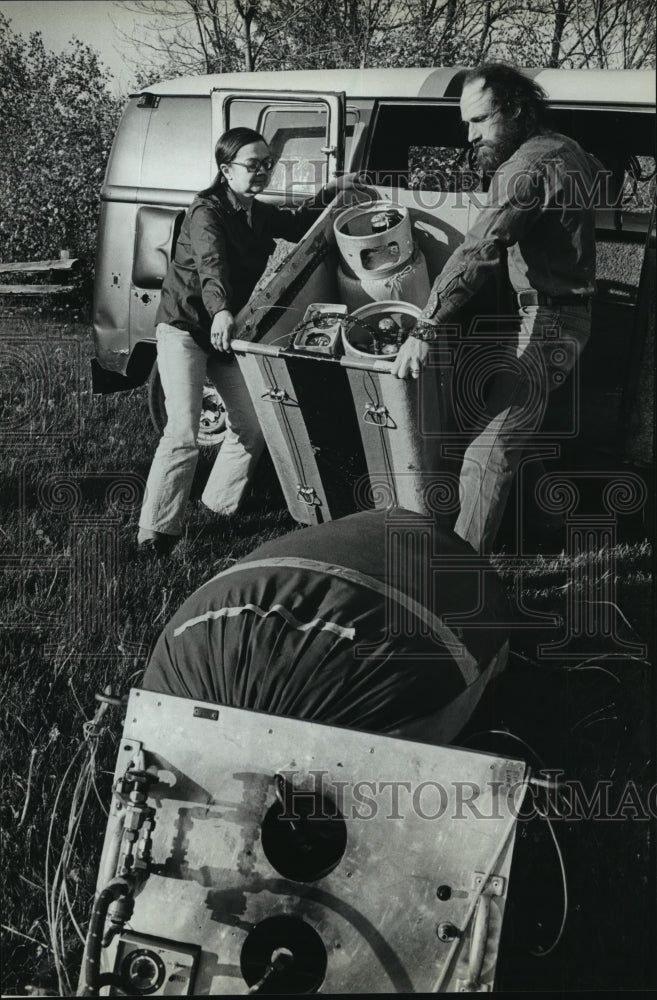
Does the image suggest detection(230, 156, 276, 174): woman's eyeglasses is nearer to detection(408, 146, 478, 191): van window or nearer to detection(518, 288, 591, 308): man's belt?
detection(408, 146, 478, 191): van window

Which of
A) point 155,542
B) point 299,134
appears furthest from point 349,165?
point 155,542

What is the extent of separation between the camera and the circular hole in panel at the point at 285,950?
1844 millimetres

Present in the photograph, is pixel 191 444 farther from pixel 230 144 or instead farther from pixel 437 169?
pixel 437 169

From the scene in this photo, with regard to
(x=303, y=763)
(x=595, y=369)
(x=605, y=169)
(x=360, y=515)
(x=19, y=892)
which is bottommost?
(x=19, y=892)

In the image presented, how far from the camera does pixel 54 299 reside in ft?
10.2

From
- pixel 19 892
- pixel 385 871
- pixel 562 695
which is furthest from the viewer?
pixel 562 695

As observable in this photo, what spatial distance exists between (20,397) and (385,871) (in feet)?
5.82

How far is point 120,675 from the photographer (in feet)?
8.39

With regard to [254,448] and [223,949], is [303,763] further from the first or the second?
[254,448]

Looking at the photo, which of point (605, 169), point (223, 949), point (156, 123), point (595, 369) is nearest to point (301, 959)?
point (223, 949)

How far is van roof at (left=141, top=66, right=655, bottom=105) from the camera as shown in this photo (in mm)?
2734

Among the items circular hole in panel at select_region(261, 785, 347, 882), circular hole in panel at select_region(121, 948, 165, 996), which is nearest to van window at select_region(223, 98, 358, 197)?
circular hole in panel at select_region(261, 785, 347, 882)

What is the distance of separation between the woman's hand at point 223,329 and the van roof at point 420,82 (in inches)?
29.0

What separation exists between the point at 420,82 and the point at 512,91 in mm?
331
